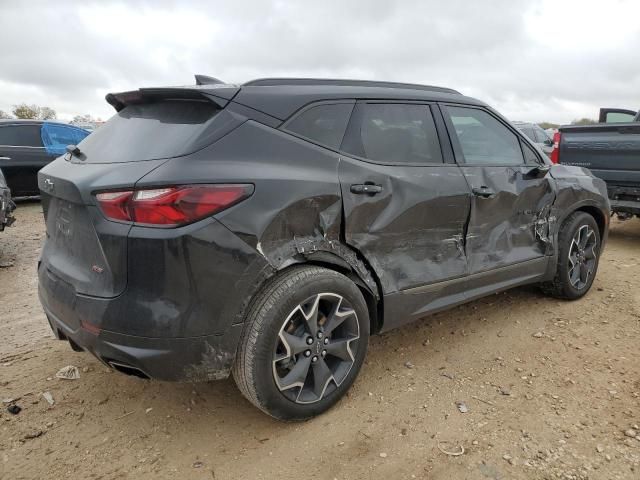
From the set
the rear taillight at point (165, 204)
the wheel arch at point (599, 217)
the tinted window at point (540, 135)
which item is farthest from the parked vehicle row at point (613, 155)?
the tinted window at point (540, 135)

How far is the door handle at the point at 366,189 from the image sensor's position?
2.61 m

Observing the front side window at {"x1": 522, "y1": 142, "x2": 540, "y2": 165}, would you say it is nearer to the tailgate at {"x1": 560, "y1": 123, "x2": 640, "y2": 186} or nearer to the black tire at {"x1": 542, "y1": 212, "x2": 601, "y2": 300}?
the black tire at {"x1": 542, "y1": 212, "x2": 601, "y2": 300}

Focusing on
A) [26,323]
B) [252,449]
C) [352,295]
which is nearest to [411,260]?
[352,295]

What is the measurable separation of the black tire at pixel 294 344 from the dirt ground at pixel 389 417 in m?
0.17

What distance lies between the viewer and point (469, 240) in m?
3.28

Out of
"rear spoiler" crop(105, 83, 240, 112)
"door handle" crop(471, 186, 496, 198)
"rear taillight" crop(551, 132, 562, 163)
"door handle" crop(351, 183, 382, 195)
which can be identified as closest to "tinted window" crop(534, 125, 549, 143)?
"rear taillight" crop(551, 132, 562, 163)

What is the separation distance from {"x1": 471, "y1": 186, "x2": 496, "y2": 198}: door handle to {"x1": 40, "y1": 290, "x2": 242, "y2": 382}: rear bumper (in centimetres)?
185

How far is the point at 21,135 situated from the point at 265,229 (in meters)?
8.77

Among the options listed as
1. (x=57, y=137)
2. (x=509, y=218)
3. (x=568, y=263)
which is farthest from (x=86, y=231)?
(x=57, y=137)

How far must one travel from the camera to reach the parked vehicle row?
19.5 ft

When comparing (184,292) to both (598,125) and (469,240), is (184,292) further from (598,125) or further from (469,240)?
(598,125)

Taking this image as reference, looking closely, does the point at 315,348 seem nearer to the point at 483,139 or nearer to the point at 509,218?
the point at 509,218

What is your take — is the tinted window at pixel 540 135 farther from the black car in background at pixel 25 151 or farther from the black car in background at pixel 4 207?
the black car in background at pixel 4 207

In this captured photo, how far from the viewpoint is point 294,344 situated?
96.1 inches
